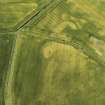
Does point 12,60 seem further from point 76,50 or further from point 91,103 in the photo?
point 91,103

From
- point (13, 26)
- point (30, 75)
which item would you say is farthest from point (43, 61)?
point (13, 26)

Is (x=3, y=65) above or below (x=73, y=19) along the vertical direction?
below

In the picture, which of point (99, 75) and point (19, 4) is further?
point (19, 4)

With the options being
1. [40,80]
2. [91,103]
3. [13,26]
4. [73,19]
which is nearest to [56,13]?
[73,19]

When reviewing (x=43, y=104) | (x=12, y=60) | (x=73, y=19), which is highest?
(x=73, y=19)

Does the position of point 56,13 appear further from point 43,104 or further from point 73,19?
point 43,104

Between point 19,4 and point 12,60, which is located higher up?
point 19,4
